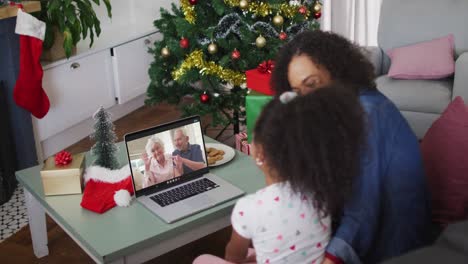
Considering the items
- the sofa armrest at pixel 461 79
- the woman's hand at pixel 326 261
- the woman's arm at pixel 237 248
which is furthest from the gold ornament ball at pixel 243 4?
the woman's hand at pixel 326 261

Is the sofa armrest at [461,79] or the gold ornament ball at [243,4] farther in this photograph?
the gold ornament ball at [243,4]

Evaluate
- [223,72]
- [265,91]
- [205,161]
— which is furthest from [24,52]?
[205,161]

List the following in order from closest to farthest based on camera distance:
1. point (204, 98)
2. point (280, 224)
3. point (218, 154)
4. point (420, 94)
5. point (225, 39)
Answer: point (280, 224) < point (218, 154) < point (420, 94) < point (225, 39) < point (204, 98)

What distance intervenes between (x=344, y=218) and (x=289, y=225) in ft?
0.64

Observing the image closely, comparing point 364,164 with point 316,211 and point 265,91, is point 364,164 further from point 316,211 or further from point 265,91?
point 265,91

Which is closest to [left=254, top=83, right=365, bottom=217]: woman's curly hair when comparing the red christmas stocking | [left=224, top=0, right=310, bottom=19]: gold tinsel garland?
[left=224, top=0, right=310, bottom=19]: gold tinsel garland

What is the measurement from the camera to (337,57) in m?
1.58

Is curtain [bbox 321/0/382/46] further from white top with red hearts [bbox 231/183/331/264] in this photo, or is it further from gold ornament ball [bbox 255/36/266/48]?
white top with red hearts [bbox 231/183/331/264]

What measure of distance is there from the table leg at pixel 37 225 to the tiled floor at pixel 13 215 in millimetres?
285

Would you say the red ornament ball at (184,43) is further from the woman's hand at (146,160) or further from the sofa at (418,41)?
the woman's hand at (146,160)

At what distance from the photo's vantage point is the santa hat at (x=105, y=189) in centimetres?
181

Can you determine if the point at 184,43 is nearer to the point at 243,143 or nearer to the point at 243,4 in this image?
the point at 243,4

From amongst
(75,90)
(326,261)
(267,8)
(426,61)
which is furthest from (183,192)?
(75,90)

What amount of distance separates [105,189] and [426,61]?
1.87 m
